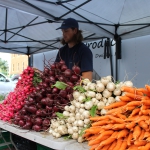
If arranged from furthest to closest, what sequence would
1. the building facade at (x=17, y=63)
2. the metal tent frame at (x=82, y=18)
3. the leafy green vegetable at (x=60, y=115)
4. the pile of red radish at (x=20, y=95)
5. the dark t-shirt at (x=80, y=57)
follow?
the building facade at (x=17, y=63)
the metal tent frame at (x=82, y=18)
the dark t-shirt at (x=80, y=57)
the pile of red radish at (x=20, y=95)
the leafy green vegetable at (x=60, y=115)

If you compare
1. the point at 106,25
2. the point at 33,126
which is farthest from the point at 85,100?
the point at 106,25

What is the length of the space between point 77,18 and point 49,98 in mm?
2895

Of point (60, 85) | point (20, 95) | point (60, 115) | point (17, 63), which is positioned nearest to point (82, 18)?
point (20, 95)

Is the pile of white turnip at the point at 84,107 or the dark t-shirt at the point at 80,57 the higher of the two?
the dark t-shirt at the point at 80,57

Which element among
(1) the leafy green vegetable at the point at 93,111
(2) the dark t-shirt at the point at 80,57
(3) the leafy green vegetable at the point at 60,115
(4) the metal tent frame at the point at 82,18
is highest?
(4) the metal tent frame at the point at 82,18

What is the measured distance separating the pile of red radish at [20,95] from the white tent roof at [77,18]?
5.17ft

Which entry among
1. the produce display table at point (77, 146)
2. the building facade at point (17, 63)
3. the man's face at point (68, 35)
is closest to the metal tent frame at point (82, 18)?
the man's face at point (68, 35)

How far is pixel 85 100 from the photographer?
1.50 metres

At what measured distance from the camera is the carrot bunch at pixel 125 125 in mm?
1137

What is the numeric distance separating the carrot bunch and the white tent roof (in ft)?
8.95

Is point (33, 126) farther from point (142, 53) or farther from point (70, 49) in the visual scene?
point (142, 53)

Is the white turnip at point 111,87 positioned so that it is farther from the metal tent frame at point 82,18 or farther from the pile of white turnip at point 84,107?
the metal tent frame at point 82,18

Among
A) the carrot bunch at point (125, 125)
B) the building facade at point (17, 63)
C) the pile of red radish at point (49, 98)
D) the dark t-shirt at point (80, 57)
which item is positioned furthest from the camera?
the building facade at point (17, 63)

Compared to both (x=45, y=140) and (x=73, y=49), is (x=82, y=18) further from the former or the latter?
(x=45, y=140)
